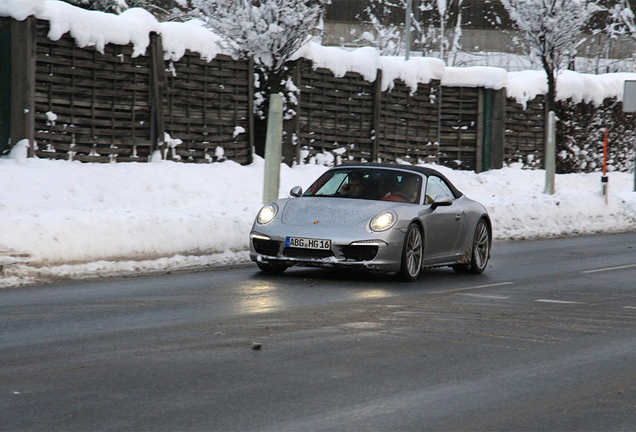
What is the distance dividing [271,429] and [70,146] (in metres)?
13.2

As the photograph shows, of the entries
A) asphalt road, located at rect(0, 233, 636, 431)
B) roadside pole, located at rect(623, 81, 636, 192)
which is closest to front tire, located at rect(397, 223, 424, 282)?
asphalt road, located at rect(0, 233, 636, 431)

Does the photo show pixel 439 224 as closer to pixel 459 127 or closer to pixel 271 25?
pixel 271 25

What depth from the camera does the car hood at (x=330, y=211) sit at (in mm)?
10695

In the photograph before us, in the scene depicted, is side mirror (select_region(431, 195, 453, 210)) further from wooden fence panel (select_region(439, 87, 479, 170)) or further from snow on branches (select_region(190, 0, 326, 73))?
wooden fence panel (select_region(439, 87, 479, 170))

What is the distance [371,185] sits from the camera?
11648mm

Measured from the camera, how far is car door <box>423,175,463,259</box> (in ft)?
37.4

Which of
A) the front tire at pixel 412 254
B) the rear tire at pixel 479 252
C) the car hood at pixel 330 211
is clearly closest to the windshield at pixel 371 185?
the car hood at pixel 330 211

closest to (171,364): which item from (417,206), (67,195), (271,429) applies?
(271,429)

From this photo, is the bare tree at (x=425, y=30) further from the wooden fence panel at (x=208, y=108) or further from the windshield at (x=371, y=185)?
the windshield at (x=371, y=185)

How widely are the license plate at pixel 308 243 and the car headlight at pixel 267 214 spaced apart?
20.2 inches

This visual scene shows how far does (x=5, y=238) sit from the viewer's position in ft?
34.0

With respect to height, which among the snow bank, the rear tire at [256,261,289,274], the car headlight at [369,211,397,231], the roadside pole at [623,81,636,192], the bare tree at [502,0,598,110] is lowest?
the rear tire at [256,261,289,274]

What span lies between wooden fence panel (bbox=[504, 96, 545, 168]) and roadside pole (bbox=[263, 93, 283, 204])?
14.4 m

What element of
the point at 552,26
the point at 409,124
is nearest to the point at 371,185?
the point at 409,124
